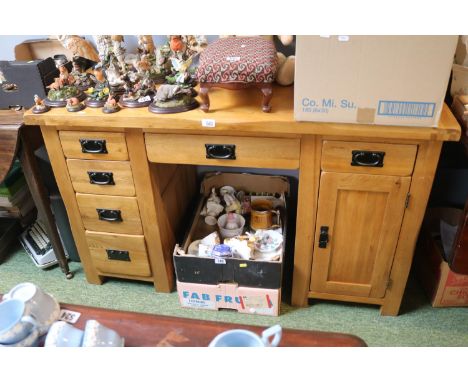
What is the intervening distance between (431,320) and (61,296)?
5.50ft

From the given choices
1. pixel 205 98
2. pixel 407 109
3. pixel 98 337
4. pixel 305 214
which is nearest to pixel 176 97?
pixel 205 98

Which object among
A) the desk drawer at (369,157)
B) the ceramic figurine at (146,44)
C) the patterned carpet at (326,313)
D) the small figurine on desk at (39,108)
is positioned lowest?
the patterned carpet at (326,313)

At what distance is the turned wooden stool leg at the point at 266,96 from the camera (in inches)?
52.7

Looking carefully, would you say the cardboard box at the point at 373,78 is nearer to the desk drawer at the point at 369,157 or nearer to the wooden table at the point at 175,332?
the desk drawer at the point at 369,157

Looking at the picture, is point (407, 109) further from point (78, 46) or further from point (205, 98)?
point (78, 46)

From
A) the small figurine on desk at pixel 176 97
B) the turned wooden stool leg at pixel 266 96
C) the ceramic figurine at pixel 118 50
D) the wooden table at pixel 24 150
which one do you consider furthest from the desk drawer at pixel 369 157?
the wooden table at pixel 24 150

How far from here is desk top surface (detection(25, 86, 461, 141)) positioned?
125cm

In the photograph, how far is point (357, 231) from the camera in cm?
154

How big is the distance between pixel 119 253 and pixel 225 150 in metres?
0.74

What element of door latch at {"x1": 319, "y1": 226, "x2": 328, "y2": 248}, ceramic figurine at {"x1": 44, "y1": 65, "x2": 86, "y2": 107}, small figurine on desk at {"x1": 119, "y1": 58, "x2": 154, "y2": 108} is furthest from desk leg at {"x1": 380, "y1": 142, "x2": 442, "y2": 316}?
ceramic figurine at {"x1": 44, "y1": 65, "x2": 86, "y2": 107}

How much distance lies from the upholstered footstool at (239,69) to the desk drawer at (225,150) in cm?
12

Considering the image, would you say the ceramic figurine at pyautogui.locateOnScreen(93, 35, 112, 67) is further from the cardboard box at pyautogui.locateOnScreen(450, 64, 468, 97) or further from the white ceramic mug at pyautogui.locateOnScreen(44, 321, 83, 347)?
the cardboard box at pyautogui.locateOnScreen(450, 64, 468, 97)

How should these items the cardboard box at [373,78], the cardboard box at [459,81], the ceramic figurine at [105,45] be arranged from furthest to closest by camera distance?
the ceramic figurine at [105,45] → the cardboard box at [459,81] → the cardboard box at [373,78]

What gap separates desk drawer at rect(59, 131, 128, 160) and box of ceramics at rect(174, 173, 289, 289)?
0.47 m
